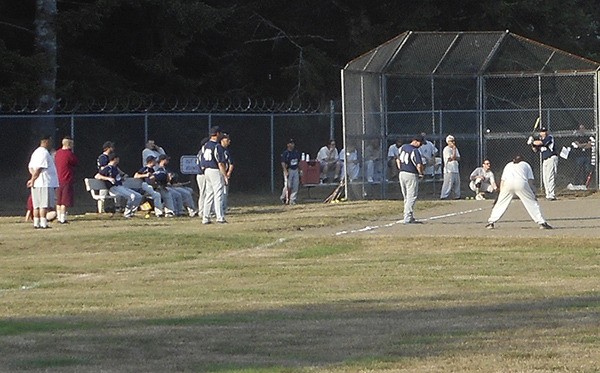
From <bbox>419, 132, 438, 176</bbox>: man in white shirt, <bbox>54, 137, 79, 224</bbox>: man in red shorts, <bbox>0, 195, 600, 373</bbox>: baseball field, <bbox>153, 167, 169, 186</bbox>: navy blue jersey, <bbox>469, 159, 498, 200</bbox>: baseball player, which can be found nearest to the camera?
<bbox>0, 195, 600, 373</bbox>: baseball field

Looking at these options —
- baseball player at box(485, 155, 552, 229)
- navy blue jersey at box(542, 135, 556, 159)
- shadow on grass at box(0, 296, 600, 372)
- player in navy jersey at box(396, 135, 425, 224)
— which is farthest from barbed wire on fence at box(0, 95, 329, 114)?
shadow on grass at box(0, 296, 600, 372)

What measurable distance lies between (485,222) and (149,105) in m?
18.0

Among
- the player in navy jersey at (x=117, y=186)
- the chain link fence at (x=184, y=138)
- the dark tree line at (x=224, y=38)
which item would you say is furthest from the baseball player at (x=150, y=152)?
the dark tree line at (x=224, y=38)

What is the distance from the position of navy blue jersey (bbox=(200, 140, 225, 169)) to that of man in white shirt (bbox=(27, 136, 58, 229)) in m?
2.73

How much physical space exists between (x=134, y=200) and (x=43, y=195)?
298 centimetres

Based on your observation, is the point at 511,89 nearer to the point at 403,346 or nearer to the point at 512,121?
the point at 512,121

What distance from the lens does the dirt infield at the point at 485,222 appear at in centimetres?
2189

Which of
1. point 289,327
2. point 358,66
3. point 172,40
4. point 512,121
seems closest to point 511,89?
point 512,121

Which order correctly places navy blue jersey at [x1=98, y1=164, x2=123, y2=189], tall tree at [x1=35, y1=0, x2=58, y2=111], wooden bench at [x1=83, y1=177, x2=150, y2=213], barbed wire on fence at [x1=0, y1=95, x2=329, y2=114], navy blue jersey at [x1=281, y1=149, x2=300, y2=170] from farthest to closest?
tall tree at [x1=35, y1=0, x2=58, y2=111], barbed wire on fence at [x1=0, y1=95, x2=329, y2=114], navy blue jersey at [x1=281, y1=149, x2=300, y2=170], wooden bench at [x1=83, y1=177, x2=150, y2=213], navy blue jersey at [x1=98, y1=164, x2=123, y2=189]

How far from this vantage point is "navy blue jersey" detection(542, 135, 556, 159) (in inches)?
1190

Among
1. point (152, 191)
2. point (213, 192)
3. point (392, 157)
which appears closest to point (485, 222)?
point (213, 192)

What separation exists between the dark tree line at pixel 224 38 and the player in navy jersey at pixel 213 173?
12545 millimetres

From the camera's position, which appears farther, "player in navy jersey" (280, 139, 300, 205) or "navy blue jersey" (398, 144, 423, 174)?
"player in navy jersey" (280, 139, 300, 205)

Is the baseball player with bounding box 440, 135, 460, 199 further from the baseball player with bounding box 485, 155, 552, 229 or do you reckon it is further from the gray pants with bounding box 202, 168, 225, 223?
the baseball player with bounding box 485, 155, 552, 229
